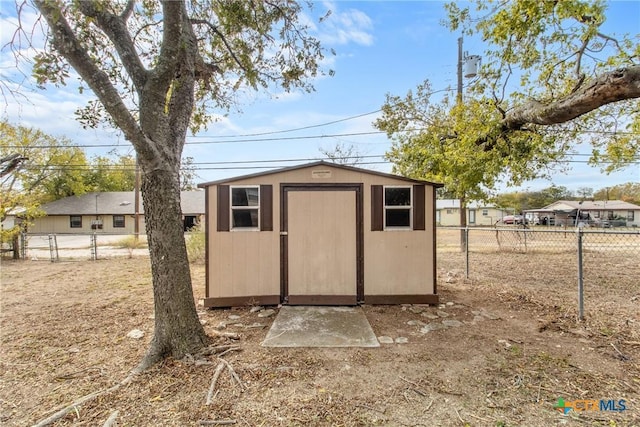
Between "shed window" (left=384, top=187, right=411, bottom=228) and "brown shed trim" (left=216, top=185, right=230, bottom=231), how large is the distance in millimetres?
2715

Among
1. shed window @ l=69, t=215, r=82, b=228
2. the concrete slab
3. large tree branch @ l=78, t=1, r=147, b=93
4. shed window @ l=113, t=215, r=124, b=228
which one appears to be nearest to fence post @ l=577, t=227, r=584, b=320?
the concrete slab

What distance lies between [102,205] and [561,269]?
3247cm

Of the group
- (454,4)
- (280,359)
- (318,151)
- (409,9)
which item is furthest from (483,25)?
(318,151)

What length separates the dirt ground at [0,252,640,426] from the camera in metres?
2.24

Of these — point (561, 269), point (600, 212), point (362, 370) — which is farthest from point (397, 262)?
point (600, 212)

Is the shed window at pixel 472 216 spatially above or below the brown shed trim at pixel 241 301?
above

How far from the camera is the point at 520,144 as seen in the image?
194 inches

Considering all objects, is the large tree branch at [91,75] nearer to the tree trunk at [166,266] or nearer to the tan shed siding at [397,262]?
the tree trunk at [166,266]

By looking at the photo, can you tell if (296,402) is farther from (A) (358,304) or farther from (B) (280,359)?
(A) (358,304)

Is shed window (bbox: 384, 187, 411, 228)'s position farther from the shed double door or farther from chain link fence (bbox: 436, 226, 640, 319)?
chain link fence (bbox: 436, 226, 640, 319)

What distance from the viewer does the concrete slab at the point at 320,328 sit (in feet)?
11.4

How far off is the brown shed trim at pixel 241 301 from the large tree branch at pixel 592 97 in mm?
4556

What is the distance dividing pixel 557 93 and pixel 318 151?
17.3 meters

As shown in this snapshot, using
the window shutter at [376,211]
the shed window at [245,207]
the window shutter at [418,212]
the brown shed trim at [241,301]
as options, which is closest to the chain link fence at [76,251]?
the brown shed trim at [241,301]
